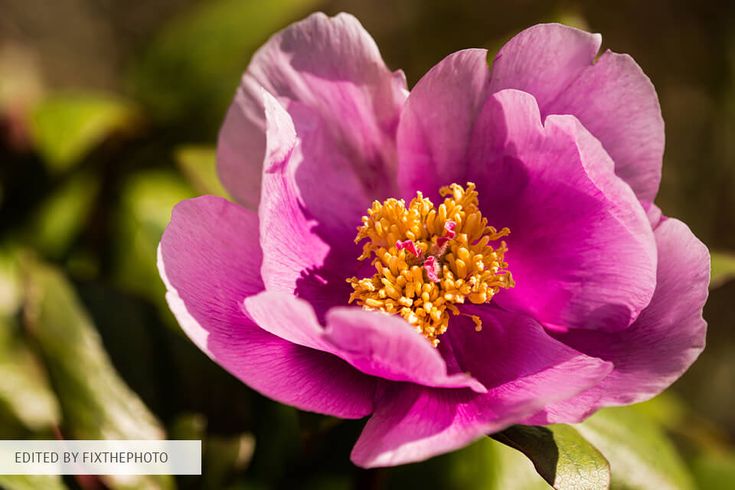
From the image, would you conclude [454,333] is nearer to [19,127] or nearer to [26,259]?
[26,259]

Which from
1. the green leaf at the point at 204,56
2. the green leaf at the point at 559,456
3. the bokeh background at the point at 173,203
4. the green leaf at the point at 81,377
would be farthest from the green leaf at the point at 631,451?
the green leaf at the point at 204,56

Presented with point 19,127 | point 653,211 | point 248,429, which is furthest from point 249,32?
point 653,211

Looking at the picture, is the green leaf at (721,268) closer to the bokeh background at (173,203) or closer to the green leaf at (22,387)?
the bokeh background at (173,203)

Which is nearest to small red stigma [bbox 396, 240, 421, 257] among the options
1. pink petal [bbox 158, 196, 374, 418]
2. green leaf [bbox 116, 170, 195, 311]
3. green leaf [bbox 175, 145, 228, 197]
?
pink petal [bbox 158, 196, 374, 418]

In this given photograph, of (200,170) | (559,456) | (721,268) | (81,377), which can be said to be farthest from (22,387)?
(721,268)

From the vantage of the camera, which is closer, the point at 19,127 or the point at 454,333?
the point at 454,333

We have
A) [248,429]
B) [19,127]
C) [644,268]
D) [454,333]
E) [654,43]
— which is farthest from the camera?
[654,43]
